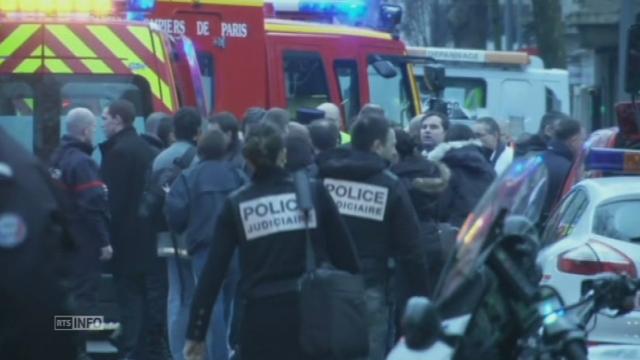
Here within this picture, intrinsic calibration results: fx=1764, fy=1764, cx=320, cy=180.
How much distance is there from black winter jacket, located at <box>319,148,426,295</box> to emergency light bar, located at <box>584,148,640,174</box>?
1858 millimetres

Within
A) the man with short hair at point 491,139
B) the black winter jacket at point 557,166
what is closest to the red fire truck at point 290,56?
the man with short hair at point 491,139

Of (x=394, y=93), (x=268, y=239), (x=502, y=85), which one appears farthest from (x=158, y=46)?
(x=502, y=85)

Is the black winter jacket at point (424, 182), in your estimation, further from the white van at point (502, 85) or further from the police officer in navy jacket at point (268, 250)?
the white van at point (502, 85)

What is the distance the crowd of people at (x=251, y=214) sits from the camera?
738 cm

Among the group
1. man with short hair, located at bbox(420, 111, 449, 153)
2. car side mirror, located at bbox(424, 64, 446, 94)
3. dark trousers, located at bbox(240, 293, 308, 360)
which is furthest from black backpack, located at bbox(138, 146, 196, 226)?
car side mirror, located at bbox(424, 64, 446, 94)

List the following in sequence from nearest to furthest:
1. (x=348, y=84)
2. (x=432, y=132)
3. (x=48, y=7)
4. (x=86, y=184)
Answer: (x=86, y=184) → (x=48, y=7) → (x=432, y=132) → (x=348, y=84)

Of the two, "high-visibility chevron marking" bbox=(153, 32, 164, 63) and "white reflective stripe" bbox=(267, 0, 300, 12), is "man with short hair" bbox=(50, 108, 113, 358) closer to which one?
"high-visibility chevron marking" bbox=(153, 32, 164, 63)

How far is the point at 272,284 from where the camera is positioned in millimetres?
7293

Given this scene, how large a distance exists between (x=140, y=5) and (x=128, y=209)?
130 inches

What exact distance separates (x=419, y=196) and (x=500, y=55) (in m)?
18.8

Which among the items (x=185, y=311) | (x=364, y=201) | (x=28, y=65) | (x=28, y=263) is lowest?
(x=185, y=311)

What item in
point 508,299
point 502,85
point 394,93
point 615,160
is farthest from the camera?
point 502,85

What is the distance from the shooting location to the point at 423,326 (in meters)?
4.70

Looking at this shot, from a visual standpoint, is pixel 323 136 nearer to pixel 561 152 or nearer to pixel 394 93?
pixel 561 152
